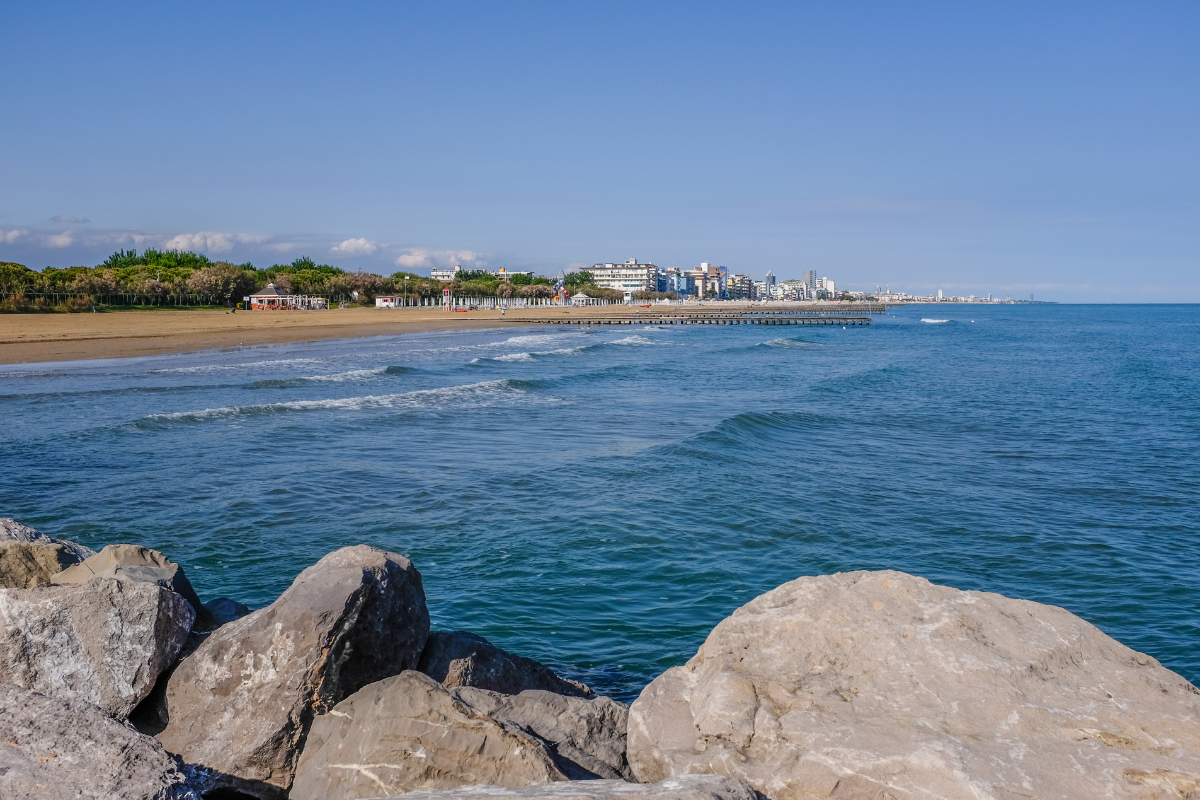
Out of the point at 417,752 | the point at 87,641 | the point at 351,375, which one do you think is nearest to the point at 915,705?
the point at 417,752

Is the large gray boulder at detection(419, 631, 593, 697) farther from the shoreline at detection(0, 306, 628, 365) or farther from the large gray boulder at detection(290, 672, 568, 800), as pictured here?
the shoreline at detection(0, 306, 628, 365)

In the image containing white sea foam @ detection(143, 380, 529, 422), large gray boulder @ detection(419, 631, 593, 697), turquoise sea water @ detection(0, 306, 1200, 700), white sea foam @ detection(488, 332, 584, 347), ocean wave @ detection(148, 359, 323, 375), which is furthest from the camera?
white sea foam @ detection(488, 332, 584, 347)

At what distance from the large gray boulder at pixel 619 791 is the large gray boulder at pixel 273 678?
1.49 metres

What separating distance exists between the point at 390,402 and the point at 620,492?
526 inches

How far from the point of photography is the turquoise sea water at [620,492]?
9309 mm

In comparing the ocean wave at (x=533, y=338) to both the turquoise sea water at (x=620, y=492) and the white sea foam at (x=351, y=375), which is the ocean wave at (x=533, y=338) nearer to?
the white sea foam at (x=351, y=375)

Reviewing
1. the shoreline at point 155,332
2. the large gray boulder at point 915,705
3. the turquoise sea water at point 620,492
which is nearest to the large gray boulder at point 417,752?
the large gray boulder at point 915,705

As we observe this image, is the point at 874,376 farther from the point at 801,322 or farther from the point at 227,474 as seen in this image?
the point at 801,322

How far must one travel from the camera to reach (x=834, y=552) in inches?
423

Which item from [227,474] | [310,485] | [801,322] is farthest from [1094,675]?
[801,322]

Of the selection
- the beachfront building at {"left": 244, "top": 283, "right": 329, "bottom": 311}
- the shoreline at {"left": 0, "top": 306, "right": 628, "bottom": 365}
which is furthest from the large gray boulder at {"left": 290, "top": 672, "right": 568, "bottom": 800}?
→ the beachfront building at {"left": 244, "top": 283, "right": 329, "bottom": 311}

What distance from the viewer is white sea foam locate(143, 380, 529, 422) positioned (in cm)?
2211

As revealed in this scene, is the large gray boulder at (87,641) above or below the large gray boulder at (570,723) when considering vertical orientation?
above

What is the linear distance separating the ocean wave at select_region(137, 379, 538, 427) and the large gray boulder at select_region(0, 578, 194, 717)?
56.1ft
